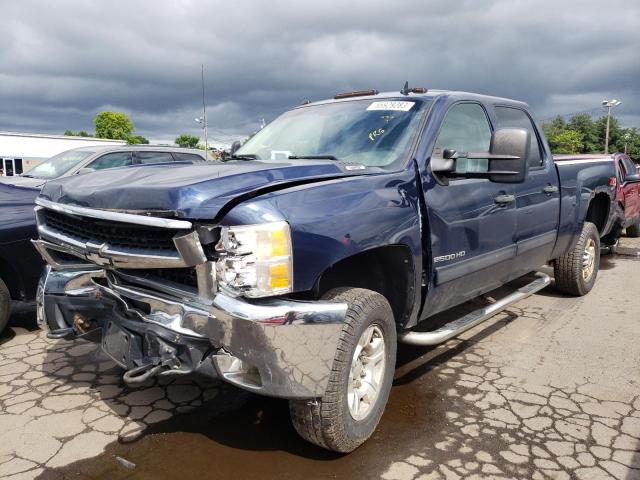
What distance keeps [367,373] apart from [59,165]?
6693 mm

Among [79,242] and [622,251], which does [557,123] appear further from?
[79,242]

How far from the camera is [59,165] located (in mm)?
7836

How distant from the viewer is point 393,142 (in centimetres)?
334

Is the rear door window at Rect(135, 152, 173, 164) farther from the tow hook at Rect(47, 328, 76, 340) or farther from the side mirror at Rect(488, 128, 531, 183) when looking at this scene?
the side mirror at Rect(488, 128, 531, 183)

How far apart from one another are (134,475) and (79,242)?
3.95 feet

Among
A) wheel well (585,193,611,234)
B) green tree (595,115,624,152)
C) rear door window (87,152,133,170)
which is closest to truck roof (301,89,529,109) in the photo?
wheel well (585,193,611,234)

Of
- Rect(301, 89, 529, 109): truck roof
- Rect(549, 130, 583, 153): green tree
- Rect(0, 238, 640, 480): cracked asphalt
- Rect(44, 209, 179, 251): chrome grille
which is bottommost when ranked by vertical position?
Rect(0, 238, 640, 480): cracked asphalt

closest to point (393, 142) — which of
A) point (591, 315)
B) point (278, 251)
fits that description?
point (278, 251)

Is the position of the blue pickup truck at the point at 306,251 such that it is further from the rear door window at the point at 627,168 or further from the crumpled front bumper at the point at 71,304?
the rear door window at the point at 627,168

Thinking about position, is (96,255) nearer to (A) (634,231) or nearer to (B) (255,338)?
(B) (255,338)

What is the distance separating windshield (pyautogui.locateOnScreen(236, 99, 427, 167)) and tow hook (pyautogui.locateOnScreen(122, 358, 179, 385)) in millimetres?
1613

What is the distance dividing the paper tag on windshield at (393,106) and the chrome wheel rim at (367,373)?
156 cm

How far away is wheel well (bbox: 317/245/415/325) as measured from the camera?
2951mm

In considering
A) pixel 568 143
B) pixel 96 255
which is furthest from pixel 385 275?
pixel 568 143
